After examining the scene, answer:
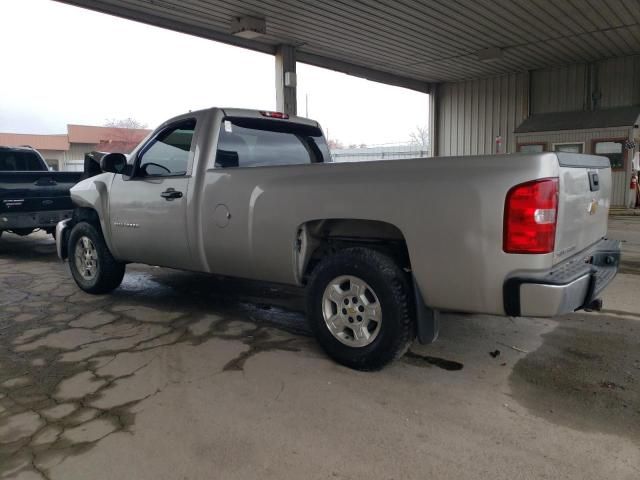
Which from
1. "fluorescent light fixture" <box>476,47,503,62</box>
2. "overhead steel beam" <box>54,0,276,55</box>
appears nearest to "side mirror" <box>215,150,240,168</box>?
"overhead steel beam" <box>54,0,276,55</box>

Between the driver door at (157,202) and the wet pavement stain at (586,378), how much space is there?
3.04 m

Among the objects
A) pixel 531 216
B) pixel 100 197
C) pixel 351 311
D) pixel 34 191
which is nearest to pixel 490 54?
pixel 34 191

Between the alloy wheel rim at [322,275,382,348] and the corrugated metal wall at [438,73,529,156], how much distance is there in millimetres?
15317

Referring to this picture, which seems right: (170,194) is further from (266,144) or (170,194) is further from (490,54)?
(490,54)

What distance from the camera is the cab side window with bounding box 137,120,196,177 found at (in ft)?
15.7

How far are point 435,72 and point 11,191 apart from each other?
1331cm

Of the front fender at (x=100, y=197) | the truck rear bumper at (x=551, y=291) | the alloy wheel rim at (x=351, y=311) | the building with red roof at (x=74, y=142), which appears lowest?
the alloy wheel rim at (x=351, y=311)

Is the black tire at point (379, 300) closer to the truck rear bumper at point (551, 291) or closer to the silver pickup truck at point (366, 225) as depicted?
the silver pickup truck at point (366, 225)

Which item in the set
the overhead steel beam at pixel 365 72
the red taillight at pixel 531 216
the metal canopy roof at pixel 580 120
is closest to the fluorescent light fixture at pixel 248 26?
the overhead steel beam at pixel 365 72

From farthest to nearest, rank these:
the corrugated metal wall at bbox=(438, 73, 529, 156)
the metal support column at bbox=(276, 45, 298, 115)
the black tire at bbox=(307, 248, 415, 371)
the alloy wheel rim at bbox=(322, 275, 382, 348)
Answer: the corrugated metal wall at bbox=(438, 73, 529, 156)
the metal support column at bbox=(276, 45, 298, 115)
the alloy wheel rim at bbox=(322, 275, 382, 348)
the black tire at bbox=(307, 248, 415, 371)

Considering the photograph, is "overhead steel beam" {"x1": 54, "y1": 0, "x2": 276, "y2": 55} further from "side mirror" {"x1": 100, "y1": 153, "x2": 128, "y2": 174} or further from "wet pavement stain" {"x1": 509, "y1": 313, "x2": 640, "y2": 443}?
"wet pavement stain" {"x1": 509, "y1": 313, "x2": 640, "y2": 443}

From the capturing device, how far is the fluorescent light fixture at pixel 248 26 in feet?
34.8

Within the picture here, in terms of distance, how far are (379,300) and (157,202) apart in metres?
2.51

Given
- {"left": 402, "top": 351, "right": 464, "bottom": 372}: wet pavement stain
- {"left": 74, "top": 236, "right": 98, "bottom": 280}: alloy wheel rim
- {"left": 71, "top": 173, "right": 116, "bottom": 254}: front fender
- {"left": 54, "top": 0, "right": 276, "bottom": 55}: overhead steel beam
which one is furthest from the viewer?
{"left": 54, "top": 0, "right": 276, "bottom": 55}: overhead steel beam
